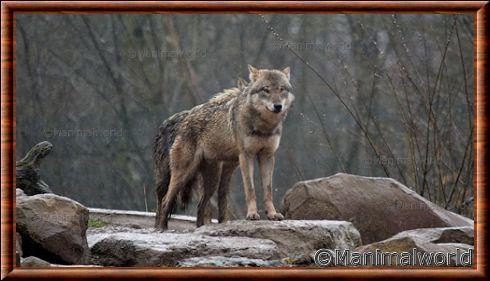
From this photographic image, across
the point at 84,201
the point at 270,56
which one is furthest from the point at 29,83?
the point at 270,56

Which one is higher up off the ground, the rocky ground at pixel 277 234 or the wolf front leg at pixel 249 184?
the wolf front leg at pixel 249 184

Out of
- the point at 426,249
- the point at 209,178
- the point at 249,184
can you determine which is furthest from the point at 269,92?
the point at 426,249

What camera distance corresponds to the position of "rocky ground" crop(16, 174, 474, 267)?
6.80 m

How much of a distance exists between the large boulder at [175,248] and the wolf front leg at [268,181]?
623 millimetres

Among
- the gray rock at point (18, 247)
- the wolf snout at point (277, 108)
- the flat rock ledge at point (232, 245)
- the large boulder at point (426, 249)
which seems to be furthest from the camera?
the wolf snout at point (277, 108)

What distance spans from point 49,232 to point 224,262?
198 cm

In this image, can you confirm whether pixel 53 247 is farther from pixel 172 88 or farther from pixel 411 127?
pixel 172 88

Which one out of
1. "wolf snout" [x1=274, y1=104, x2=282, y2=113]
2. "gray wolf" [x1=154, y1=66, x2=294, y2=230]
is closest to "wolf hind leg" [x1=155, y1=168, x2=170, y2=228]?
"gray wolf" [x1=154, y1=66, x2=294, y2=230]

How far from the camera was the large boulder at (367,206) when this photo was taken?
8.58 m

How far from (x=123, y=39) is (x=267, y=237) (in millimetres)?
11880

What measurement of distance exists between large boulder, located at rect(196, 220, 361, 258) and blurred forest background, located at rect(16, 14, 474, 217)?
6294 mm

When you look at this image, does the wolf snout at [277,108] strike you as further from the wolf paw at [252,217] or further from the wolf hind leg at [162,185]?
the wolf hind leg at [162,185]

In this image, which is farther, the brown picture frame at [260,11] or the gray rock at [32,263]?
the gray rock at [32,263]

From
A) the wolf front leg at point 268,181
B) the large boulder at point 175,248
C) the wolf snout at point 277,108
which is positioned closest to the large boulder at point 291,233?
the large boulder at point 175,248
